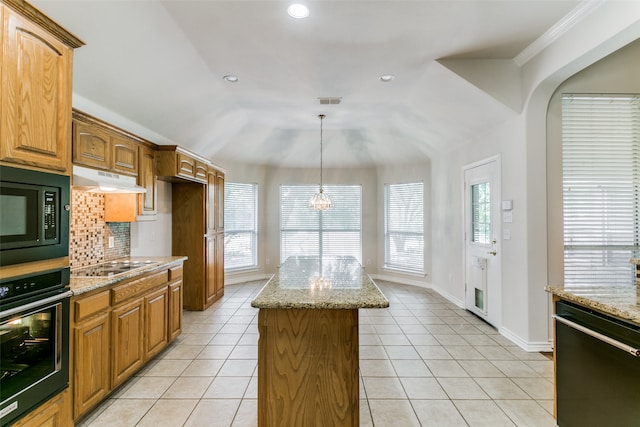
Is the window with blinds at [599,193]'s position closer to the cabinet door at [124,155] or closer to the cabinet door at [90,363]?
the cabinet door at [90,363]

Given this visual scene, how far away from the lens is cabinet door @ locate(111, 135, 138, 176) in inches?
113

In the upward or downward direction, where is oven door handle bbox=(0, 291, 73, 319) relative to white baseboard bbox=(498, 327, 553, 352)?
upward

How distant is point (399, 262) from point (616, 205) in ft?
12.5

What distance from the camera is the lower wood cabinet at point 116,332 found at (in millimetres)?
2035

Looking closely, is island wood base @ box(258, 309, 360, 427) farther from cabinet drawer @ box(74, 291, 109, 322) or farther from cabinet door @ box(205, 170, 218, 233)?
cabinet door @ box(205, 170, 218, 233)

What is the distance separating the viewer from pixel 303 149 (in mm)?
6434

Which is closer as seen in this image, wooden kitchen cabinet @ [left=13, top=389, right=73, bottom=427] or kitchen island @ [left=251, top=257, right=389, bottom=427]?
wooden kitchen cabinet @ [left=13, top=389, right=73, bottom=427]

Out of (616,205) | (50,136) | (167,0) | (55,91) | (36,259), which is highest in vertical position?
(167,0)

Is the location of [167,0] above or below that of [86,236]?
above

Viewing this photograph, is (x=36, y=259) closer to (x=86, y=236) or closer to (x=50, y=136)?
(x=50, y=136)

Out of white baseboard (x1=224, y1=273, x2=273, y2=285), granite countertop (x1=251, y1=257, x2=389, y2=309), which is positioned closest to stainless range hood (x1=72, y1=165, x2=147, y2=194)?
granite countertop (x1=251, y1=257, x2=389, y2=309)

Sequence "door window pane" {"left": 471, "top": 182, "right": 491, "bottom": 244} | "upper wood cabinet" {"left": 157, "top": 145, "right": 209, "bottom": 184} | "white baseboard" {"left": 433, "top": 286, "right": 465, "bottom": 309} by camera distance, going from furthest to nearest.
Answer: "white baseboard" {"left": 433, "top": 286, "right": 465, "bottom": 309} → "door window pane" {"left": 471, "top": 182, "right": 491, "bottom": 244} → "upper wood cabinet" {"left": 157, "top": 145, "right": 209, "bottom": 184}

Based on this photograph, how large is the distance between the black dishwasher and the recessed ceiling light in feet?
8.80

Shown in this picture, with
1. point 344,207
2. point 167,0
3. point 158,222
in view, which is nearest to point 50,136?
point 167,0
